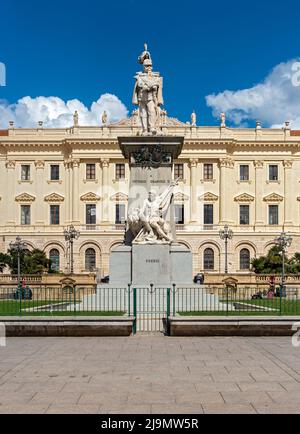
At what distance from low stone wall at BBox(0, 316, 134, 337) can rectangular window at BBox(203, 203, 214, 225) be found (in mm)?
49103

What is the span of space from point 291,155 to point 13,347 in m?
55.1

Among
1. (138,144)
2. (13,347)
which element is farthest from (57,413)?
(138,144)

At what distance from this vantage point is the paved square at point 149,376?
269 inches

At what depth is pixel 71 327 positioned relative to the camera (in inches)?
534

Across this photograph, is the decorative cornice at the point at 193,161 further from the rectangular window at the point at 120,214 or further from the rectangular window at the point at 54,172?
the rectangular window at the point at 54,172

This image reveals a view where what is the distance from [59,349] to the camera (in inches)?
456

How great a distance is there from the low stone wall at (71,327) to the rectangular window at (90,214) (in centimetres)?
4866

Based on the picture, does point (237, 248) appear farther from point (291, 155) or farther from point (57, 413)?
point (57, 413)

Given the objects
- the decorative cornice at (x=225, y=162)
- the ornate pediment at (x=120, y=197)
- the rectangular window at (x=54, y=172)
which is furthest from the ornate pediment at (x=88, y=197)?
the decorative cornice at (x=225, y=162)

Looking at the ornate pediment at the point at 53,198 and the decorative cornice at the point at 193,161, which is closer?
the decorative cornice at the point at 193,161

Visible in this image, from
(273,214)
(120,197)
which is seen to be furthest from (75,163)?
(273,214)

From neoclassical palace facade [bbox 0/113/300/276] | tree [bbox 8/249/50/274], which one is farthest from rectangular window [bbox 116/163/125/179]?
tree [bbox 8/249/50/274]
